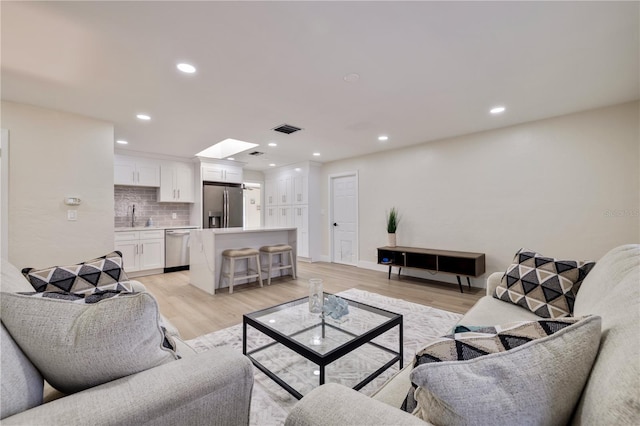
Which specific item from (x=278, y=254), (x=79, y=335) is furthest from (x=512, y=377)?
(x=278, y=254)

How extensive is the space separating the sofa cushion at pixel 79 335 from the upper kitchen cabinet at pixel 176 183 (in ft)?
17.2

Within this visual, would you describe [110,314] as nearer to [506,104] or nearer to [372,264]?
[506,104]

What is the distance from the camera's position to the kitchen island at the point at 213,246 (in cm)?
391

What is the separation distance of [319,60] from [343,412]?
7.58ft

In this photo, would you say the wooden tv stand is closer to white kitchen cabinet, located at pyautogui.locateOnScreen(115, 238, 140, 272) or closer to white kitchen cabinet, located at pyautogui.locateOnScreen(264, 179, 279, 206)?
white kitchen cabinet, located at pyautogui.locateOnScreen(264, 179, 279, 206)

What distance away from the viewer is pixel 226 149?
5.72m

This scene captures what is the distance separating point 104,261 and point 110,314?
3.29ft

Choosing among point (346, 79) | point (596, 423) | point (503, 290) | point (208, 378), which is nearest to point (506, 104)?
point (346, 79)

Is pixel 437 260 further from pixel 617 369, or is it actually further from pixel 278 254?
pixel 617 369

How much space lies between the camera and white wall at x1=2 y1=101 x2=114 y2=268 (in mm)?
2971

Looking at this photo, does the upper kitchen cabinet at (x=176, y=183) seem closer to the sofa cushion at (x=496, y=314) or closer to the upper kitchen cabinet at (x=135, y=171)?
the upper kitchen cabinet at (x=135, y=171)

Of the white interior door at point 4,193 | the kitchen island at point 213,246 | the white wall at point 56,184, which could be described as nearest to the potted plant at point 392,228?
the kitchen island at point 213,246

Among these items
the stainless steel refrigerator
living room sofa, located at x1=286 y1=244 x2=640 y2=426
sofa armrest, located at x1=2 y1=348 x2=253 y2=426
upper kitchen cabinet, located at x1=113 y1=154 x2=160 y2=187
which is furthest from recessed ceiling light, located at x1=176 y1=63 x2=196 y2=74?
the stainless steel refrigerator

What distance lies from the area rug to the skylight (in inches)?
139
